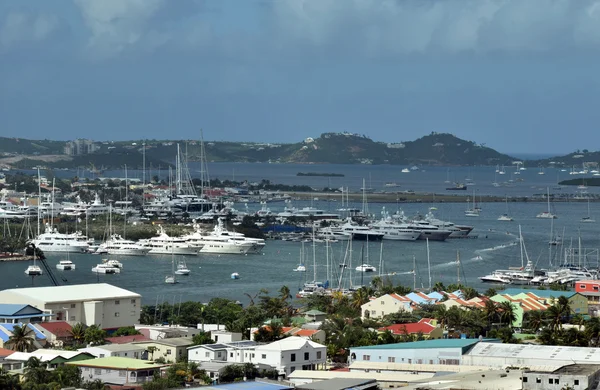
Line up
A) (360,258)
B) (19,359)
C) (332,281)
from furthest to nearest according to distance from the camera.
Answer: (360,258) < (332,281) < (19,359)

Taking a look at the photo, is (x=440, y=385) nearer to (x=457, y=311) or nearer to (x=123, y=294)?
(x=457, y=311)

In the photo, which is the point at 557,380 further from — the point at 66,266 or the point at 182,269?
the point at 66,266

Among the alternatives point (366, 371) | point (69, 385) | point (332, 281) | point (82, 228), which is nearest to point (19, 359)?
point (69, 385)

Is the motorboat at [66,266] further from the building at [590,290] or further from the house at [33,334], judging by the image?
the house at [33,334]

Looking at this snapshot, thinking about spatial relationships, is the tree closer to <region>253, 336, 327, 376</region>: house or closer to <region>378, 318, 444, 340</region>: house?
<region>253, 336, 327, 376</region>: house

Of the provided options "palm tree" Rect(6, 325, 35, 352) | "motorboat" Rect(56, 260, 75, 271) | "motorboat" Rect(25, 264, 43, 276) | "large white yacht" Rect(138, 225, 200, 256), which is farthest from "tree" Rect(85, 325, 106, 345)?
"large white yacht" Rect(138, 225, 200, 256)

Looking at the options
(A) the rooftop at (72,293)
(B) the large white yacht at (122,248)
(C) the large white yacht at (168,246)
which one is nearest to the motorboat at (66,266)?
(B) the large white yacht at (122,248)
